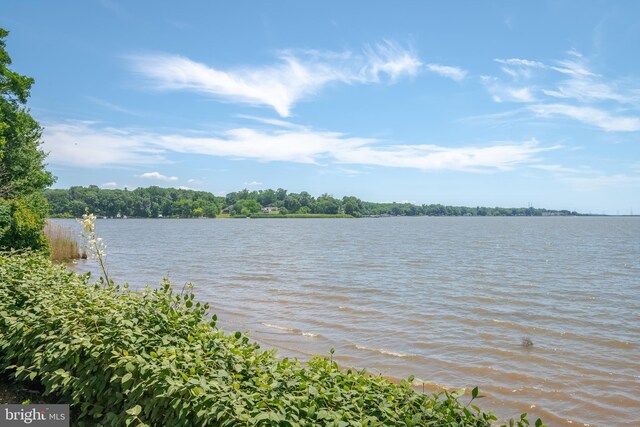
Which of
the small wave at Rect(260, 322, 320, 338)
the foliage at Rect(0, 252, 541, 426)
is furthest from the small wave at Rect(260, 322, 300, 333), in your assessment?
the foliage at Rect(0, 252, 541, 426)

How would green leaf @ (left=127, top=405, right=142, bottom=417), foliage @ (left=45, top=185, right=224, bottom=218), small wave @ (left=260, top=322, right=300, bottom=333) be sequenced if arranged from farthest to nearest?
foliage @ (left=45, top=185, right=224, bottom=218)
small wave @ (left=260, top=322, right=300, bottom=333)
green leaf @ (left=127, top=405, right=142, bottom=417)

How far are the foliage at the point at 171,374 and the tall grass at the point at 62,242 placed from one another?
2408 cm

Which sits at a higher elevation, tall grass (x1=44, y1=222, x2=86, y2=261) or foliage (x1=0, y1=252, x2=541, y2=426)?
foliage (x1=0, y1=252, x2=541, y2=426)

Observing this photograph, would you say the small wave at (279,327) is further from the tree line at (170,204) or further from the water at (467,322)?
the tree line at (170,204)

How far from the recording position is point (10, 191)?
28672 millimetres

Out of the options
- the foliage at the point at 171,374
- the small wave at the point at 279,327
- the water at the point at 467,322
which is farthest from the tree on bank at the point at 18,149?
the foliage at the point at 171,374

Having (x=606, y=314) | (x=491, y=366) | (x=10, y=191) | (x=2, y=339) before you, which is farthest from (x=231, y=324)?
(x=10, y=191)

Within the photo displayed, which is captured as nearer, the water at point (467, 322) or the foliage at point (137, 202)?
the water at point (467, 322)

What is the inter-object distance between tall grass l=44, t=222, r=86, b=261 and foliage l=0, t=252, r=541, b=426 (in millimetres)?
24083

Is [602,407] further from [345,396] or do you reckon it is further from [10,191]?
[10,191]

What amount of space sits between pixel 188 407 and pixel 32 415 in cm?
203

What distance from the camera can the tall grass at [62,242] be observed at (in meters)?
27.1

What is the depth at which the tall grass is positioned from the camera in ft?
88.8

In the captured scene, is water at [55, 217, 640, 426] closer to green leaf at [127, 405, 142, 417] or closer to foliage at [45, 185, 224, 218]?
green leaf at [127, 405, 142, 417]
